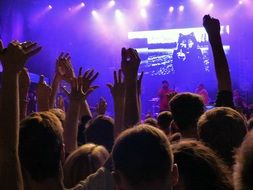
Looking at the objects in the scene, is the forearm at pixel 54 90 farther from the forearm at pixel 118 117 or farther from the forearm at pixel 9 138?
the forearm at pixel 9 138

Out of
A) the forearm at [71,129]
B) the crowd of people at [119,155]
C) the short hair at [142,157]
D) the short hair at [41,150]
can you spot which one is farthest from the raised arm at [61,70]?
the short hair at [142,157]

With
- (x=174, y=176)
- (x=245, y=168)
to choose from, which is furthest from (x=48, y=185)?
(x=245, y=168)

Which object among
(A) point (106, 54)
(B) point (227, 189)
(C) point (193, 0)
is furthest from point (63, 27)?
(B) point (227, 189)

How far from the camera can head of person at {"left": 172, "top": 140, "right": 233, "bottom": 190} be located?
174cm

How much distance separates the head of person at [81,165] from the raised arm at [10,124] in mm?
529

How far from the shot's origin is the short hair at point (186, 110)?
9.93ft

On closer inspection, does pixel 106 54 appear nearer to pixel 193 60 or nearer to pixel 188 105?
pixel 193 60

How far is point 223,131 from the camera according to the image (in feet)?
7.82

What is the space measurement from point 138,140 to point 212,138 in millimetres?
874

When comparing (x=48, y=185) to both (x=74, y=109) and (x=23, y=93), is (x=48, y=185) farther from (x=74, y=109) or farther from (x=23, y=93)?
(x=23, y=93)

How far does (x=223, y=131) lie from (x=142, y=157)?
0.94 m

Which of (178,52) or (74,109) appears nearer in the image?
(74,109)

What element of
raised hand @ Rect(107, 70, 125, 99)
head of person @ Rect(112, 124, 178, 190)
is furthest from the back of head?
head of person @ Rect(112, 124, 178, 190)

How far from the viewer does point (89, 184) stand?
205cm
